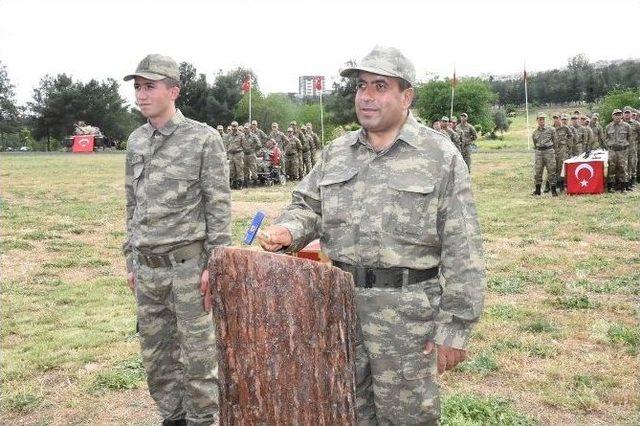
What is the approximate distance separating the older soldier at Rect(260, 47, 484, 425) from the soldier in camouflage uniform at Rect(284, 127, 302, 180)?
1816cm

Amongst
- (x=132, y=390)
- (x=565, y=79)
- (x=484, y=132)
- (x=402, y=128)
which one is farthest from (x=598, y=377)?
(x=565, y=79)

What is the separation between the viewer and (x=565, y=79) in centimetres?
6975

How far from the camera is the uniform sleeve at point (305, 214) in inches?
108

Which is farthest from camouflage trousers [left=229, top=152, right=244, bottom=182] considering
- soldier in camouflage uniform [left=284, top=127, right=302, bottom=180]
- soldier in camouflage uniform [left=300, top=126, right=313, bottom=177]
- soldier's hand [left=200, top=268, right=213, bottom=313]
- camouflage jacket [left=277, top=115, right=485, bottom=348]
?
camouflage jacket [left=277, top=115, right=485, bottom=348]

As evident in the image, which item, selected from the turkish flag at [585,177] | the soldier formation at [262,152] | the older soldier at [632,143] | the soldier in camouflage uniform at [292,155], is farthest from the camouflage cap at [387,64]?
the soldier in camouflage uniform at [292,155]

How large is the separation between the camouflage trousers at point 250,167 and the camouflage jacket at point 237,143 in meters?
0.27

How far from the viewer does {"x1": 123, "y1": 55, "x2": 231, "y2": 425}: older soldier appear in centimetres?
347

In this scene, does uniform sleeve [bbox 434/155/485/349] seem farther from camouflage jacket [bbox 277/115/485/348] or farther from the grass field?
the grass field

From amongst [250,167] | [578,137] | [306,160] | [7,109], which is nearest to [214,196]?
[250,167]

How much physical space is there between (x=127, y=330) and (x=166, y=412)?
2.11 meters

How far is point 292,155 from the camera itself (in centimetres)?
2098

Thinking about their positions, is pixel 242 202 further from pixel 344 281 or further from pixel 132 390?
pixel 344 281

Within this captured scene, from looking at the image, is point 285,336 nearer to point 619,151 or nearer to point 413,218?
point 413,218

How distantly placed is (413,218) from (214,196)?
1.31 metres
